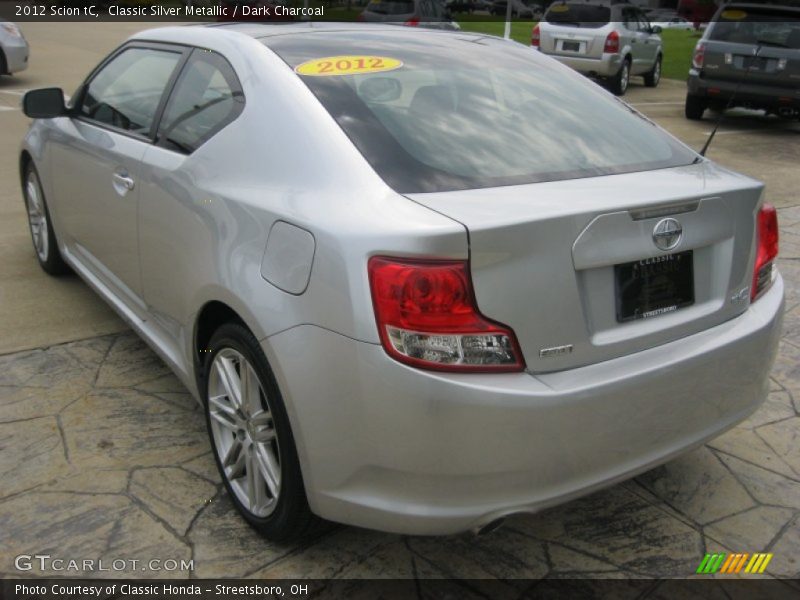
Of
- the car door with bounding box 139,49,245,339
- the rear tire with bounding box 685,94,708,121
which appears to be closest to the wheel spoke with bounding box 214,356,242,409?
the car door with bounding box 139,49,245,339

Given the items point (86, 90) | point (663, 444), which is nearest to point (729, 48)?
point (86, 90)

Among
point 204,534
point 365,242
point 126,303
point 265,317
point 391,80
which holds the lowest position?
point 204,534

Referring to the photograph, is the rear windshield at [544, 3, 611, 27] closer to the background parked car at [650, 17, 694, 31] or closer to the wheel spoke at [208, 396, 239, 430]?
the wheel spoke at [208, 396, 239, 430]

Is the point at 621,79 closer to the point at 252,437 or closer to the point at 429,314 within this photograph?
the point at 252,437

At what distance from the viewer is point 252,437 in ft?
8.60

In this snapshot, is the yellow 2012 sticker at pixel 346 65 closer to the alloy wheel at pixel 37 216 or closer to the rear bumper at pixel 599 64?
the alloy wheel at pixel 37 216

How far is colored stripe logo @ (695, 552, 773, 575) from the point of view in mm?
2629

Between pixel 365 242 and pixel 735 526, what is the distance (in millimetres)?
1753

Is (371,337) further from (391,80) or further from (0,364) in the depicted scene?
(0,364)

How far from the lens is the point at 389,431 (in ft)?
6.82

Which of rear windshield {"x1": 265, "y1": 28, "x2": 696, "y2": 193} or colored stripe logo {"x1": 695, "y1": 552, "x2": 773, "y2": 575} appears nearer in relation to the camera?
rear windshield {"x1": 265, "y1": 28, "x2": 696, "y2": 193}

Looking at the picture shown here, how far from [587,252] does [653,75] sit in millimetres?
16268

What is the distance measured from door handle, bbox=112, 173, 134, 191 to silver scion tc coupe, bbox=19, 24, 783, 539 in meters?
0.07

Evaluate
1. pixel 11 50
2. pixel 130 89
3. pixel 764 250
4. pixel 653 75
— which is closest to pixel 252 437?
pixel 764 250
